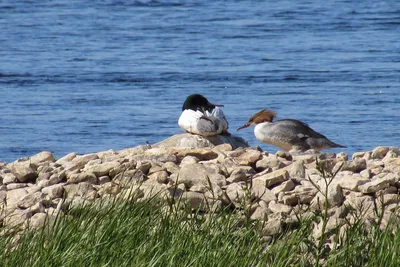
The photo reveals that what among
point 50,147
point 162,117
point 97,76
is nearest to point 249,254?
point 50,147

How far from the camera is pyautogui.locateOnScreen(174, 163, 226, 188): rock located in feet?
17.0

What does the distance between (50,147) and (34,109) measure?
195 centimetres

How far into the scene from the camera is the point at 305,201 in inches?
199

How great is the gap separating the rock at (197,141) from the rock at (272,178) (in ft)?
8.78

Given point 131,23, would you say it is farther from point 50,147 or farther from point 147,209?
point 147,209

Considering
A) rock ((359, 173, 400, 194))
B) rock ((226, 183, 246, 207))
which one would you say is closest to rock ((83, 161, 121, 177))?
rock ((226, 183, 246, 207))

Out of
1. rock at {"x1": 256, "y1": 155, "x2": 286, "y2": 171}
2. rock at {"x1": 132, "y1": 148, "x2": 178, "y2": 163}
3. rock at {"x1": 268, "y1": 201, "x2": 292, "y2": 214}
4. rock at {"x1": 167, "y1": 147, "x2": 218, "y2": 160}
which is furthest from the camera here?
rock at {"x1": 167, "y1": 147, "x2": 218, "y2": 160}

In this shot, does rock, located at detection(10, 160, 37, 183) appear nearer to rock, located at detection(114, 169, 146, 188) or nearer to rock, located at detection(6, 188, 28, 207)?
rock, located at detection(6, 188, 28, 207)

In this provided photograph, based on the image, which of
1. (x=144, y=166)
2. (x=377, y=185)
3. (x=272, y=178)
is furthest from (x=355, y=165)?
(x=144, y=166)

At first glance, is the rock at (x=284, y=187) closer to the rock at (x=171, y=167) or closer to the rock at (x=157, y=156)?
the rock at (x=171, y=167)

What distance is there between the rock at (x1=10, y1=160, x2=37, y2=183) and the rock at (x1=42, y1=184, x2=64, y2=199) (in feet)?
1.27

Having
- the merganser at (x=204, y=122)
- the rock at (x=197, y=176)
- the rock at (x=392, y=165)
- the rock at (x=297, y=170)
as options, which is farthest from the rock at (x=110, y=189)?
the merganser at (x=204, y=122)

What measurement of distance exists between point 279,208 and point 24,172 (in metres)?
1.61

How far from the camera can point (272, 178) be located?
526cm
